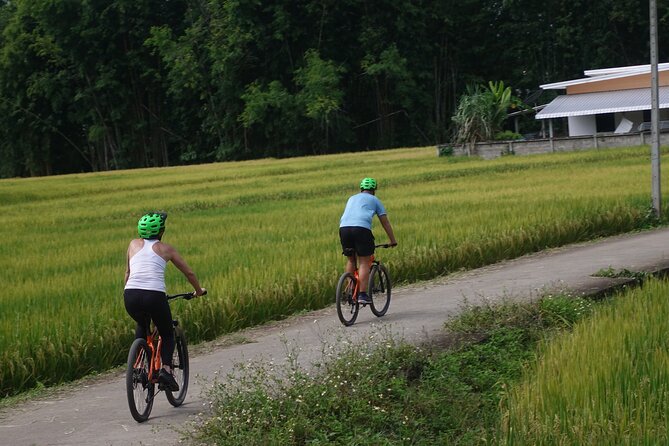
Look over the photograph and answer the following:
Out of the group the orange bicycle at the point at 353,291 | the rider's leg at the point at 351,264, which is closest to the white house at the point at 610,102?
the orange bicycle at the point at 353,291

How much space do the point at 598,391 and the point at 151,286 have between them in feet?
10.8

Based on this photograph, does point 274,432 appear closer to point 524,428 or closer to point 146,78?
point 524,428

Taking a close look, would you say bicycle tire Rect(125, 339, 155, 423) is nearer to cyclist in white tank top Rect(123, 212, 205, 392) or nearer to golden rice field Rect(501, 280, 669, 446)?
cyclist in white tank top Rect(123, 212, 205, 392)

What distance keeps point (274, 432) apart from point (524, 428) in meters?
1.64

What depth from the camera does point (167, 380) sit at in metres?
8.37

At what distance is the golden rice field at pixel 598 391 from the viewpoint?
6293 mm

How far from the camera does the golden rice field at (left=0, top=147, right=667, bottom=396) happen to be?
11.5 m

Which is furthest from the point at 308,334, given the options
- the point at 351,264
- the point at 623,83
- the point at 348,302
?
the point at 623,83

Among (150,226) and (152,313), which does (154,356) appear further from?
(150,226)

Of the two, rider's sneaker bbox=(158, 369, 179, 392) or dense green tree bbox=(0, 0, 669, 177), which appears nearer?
rider's sneaker bbox=(158, 369, 179, 392)

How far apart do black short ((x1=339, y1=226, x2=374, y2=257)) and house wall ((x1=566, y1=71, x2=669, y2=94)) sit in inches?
1852

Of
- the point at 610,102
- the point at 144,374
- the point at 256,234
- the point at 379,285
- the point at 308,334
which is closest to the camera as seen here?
the point at 144,374

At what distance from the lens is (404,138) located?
7612cm

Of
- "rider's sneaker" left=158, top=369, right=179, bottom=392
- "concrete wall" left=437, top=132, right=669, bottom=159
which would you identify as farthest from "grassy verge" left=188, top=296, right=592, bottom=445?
"concrete wall" left=437, top=132, right=669, bottom=159
